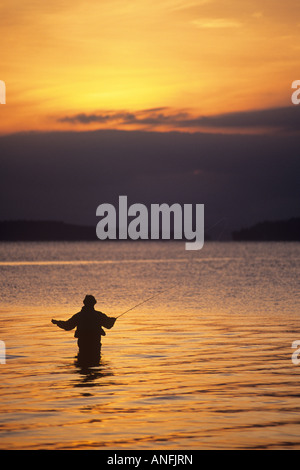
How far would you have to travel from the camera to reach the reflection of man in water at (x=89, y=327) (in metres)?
17.1

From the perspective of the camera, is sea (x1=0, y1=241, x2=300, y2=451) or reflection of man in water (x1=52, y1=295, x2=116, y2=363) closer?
sea (x1=0, y1=241, x2=300, y2=451)

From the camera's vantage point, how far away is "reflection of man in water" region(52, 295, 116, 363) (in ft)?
56.1

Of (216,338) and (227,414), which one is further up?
(216,338)

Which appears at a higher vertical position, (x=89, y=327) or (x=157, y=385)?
(x=89, y=327)

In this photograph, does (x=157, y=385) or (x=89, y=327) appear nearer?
(x=157, y=385)

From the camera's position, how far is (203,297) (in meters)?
40.0

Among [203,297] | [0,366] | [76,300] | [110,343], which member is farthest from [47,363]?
[203,297]

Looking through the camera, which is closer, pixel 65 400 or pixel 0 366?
pixel 65 400

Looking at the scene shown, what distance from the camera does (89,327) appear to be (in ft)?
56.1

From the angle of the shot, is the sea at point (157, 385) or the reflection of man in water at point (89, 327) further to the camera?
the reflection of man in water at point (89, 327)

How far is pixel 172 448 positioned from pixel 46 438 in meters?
1.75
